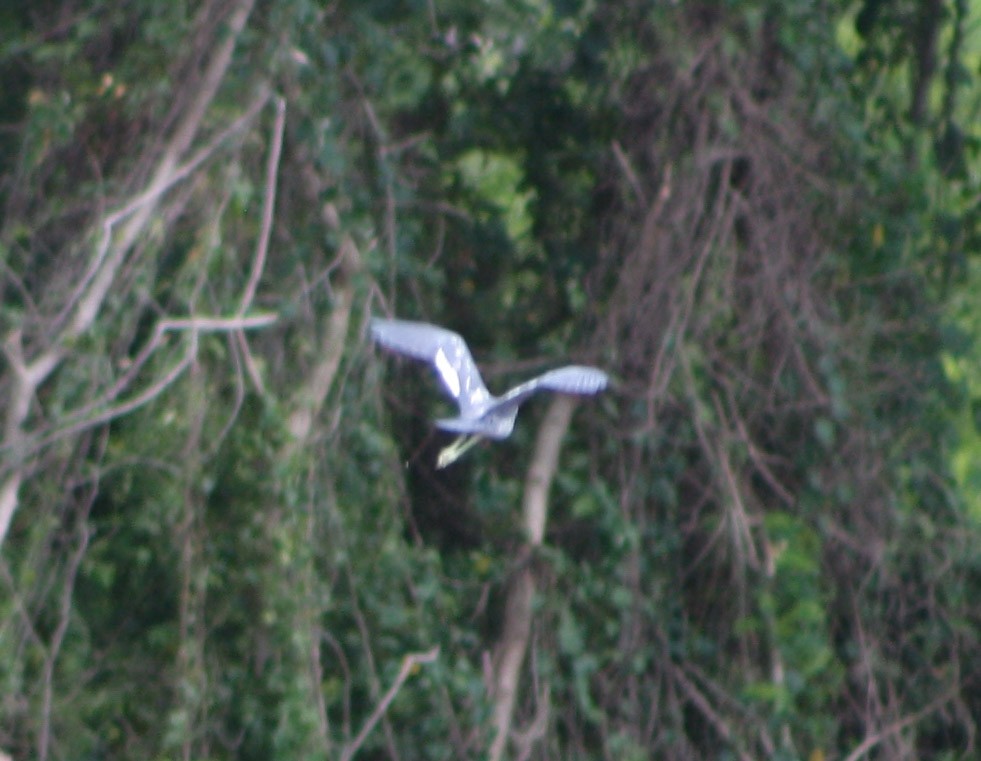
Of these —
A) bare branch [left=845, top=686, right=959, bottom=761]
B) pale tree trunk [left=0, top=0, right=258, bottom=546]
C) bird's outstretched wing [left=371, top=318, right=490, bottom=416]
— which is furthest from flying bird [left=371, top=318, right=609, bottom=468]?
bare branch [left=845, top=686, right=959, bottom=761]

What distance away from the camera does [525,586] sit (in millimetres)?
4391

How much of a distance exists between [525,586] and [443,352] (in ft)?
2.33

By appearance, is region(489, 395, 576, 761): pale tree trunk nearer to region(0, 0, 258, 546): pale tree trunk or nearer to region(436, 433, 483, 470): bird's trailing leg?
region(436, 433, 483, 470): bird's trailing leg

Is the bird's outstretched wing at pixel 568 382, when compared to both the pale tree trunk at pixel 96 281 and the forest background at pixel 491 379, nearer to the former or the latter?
the forest background at pixel 491 379

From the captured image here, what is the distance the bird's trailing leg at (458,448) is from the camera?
168 inches

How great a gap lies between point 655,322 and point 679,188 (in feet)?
1.33

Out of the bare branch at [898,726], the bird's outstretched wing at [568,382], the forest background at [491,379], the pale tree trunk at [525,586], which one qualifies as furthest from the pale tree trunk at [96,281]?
the bare branch at [898,726]

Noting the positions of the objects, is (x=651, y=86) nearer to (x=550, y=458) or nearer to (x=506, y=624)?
(x=550, y=458)

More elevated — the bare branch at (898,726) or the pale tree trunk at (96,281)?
the pale tree trunk at (96,281)

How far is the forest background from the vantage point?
12.1 ft

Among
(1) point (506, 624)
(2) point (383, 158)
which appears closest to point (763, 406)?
(1) point (506, 624)

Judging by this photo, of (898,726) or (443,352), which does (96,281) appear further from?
(898,726)

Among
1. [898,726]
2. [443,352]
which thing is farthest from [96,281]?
[898,726]

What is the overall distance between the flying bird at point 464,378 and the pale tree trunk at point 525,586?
0.26 meters
